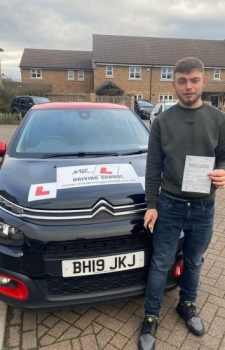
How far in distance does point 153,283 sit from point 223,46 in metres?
41.0

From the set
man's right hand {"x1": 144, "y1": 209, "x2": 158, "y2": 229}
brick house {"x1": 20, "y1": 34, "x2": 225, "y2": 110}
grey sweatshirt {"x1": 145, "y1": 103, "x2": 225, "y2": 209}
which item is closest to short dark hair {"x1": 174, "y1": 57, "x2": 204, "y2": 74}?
grey sweatshirt {"x1": 145, "y1": 103, "x2": 225, "y2": 209}

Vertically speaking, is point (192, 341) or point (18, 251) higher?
point (18, 251)

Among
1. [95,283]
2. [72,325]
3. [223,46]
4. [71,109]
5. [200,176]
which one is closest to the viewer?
[200,176]

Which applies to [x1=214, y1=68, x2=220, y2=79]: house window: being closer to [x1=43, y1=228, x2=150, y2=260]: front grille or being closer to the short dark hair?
the short dark hair

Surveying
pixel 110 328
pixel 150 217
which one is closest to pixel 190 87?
pixel 150 217

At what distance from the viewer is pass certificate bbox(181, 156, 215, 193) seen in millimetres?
1898

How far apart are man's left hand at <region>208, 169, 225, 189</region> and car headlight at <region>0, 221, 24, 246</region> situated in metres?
1.27

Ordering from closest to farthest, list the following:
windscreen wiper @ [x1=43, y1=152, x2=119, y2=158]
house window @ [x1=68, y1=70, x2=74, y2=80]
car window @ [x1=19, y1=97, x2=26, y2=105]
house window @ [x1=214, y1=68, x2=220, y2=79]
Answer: windscreen wiper @ [x1=43, y1=152, x2=119, y2=158]
car window @ [x1=19, y1=97, x2=26, y2=105]
house window @ [x1=214, y1=68, x2=220, y2=79]
house window @ [x1=68, y1=70, x2=74, y2=80]

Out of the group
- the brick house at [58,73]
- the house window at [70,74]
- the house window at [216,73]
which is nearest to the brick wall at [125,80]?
the brick house at [58,73]

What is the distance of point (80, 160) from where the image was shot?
2729 millimetres

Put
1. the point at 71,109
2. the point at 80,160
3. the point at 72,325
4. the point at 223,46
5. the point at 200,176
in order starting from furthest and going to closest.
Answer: the point at 223,46, the point at 71,109, the point at 80,160, the point at 72,325, the point at 200,176

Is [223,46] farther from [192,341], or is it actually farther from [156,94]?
[192,341]

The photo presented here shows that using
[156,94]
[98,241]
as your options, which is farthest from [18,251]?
[156,94]

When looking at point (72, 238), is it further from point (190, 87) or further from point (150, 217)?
point (190, 87)
